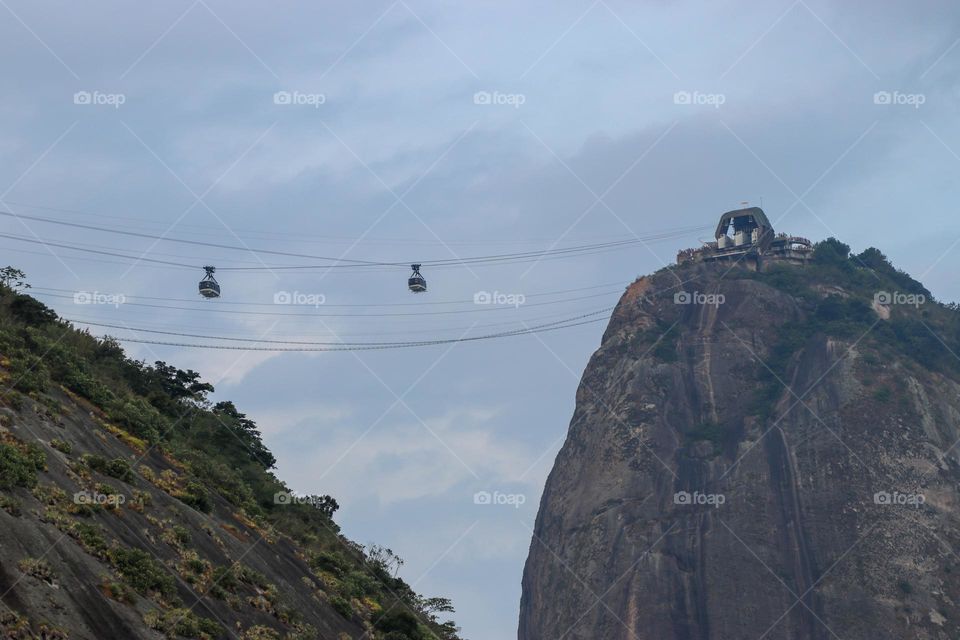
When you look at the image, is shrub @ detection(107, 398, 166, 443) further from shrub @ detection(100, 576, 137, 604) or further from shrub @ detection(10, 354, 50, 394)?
shrub @ detection(100, 576, 137, 604)

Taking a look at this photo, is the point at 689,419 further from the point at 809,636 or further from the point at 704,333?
the point at 809,636

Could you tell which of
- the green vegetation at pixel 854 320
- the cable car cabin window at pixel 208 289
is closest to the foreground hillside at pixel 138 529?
the cable car cabin window at pixel 208 289

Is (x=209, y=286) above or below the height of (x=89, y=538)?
above

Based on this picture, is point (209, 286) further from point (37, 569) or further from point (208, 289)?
point (37, 569)

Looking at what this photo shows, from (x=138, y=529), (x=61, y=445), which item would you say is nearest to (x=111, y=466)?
(x=61, y=445)

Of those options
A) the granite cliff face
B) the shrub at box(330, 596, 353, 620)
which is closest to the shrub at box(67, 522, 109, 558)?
the shrub at box(330, 596, 353, 620)

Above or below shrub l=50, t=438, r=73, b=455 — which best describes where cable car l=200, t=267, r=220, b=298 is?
above

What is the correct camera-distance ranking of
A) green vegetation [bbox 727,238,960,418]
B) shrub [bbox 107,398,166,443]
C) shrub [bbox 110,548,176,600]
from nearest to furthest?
shrub [bbox 110,548,176,600], shrub [bbox 107,398,166,443], green vegetation [bbox 727,238,960,418]
